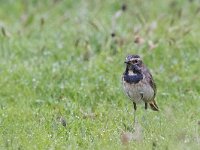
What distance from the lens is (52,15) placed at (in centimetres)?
1248

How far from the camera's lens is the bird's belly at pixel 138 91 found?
820cm

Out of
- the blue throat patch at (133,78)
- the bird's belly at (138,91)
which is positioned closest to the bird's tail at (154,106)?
the bird's belly at (138,91)

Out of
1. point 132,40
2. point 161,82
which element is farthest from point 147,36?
point 161,82

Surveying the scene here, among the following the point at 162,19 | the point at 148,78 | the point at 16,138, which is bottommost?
the point at 16,138

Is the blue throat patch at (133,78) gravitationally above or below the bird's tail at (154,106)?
above

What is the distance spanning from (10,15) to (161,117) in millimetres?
5091

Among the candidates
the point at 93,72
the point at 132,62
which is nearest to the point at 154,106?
the point at 132,62

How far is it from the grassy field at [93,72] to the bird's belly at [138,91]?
0.74 feet

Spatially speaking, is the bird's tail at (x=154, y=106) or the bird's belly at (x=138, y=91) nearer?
the bird's belly at (x=138, y=91)

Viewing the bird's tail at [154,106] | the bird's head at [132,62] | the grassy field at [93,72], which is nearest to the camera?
the grassy field at [93,72]

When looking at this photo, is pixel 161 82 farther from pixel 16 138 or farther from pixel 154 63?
pixel 16 138

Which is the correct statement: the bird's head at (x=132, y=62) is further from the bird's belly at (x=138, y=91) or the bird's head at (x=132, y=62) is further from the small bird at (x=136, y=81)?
the bird's belly at (x=138, y=91)

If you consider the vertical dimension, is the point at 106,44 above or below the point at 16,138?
above

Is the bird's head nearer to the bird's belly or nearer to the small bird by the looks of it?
the small bird
